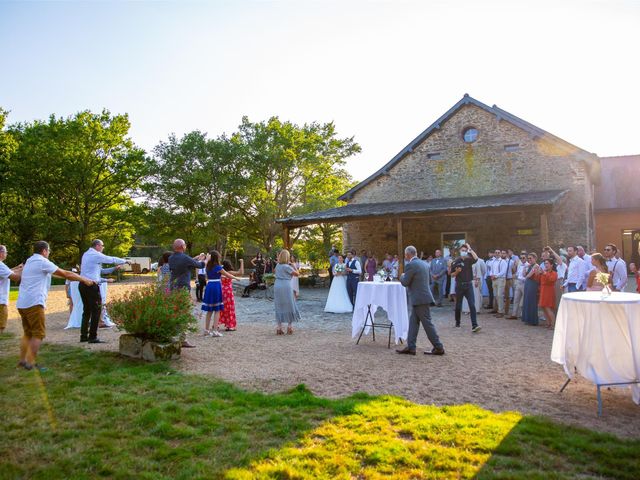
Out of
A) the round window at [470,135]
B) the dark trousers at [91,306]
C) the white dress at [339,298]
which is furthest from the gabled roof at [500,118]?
the dark trousers at [91,306]

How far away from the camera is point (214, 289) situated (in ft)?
29.5

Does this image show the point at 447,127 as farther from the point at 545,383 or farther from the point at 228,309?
the point at 545,383

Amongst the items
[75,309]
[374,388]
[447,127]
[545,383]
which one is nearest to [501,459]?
[374,388]

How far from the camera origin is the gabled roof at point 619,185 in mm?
26547

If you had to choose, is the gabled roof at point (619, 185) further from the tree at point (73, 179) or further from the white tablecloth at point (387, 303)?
the tree at point (73, 179)

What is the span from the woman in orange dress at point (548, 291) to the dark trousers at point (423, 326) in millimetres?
4050

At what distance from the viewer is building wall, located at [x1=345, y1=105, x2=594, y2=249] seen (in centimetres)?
1702

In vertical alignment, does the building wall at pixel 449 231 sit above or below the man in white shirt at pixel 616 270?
above

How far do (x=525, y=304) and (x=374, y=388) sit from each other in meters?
6.64

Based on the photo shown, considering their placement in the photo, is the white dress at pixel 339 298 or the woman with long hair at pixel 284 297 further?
the white dress at pixel 339 298

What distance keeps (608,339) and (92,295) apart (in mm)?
7704

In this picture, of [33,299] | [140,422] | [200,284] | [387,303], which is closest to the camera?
[140,422]

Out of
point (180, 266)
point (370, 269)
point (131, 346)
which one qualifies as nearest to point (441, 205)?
point (370, 269)

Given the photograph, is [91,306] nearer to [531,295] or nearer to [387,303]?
[387,303]
